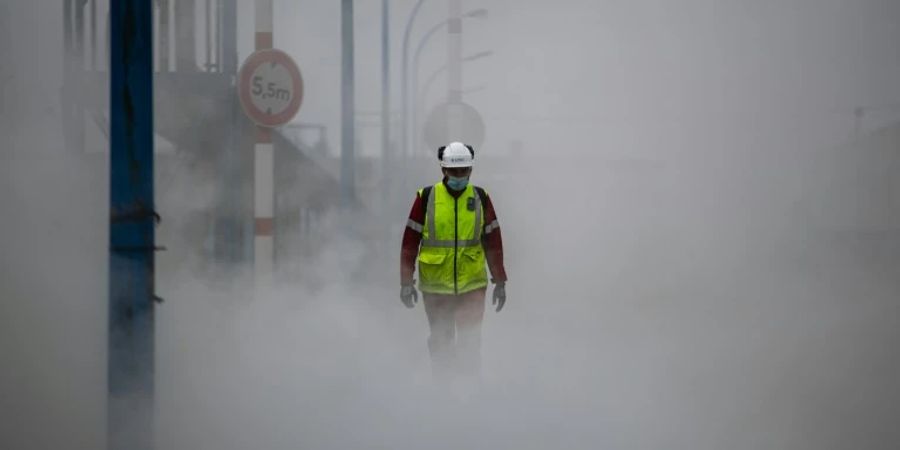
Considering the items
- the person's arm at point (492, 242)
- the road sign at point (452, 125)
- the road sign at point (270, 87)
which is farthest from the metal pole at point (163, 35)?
the person's arm at point (492, 242)

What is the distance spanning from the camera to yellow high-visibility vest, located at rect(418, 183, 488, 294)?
732 centimetres

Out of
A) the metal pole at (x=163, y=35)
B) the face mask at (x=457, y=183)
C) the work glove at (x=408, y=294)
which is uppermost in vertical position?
the metal pole at (x=163, y=35)

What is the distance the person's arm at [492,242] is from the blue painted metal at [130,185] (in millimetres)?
2405

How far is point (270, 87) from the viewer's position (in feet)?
37.3

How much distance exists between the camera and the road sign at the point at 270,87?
1132cm

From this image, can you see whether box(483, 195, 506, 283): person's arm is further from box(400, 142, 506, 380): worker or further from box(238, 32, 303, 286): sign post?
box(238, 32, 303, 286): sign post

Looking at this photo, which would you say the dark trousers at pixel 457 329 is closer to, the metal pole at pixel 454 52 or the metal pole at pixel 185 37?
the metal pole at pixel 185 37

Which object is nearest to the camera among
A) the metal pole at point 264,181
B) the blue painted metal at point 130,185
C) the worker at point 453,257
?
the blue painted metal at point 130,185

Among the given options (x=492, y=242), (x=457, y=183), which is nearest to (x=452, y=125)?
(x=492, y=242)

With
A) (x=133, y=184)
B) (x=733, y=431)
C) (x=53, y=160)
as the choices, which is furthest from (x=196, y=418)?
(x=53, y=160)

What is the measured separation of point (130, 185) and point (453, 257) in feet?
7.61

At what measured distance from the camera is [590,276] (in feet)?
53.2

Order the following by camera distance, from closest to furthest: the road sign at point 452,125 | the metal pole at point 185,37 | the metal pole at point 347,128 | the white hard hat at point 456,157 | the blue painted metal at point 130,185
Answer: the blue painted metal at point 130,185, the white hard hat at point 456,157, the metal pole at point 185,37, the road sign at point 452,125, the metal pole at point 347,128

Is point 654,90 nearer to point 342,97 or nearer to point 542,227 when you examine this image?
point 542,227
